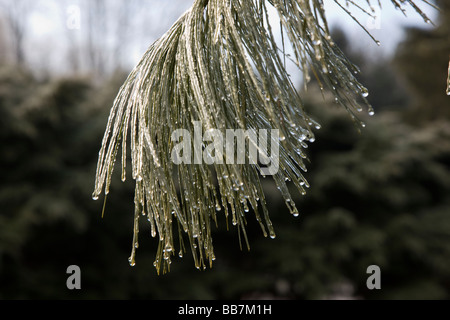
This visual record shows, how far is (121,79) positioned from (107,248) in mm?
1958

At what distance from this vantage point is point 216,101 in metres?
0.72

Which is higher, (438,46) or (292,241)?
(438,46)

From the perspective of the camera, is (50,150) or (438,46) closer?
(50,150)

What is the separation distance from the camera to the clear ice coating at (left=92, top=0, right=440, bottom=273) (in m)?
0.69

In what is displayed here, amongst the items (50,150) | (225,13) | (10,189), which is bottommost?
(225,13)

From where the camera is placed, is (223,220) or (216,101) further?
(223,220)

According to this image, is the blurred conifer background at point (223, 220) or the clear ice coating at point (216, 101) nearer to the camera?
the clear ice coating at point (216, 101)

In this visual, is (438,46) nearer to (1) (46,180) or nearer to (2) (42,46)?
(1) (46,180)

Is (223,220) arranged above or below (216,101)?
above

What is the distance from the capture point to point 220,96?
0.73 metres

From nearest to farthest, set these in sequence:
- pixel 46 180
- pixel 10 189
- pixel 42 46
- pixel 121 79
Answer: pixel 10 189 < pixel 46 180 < pixel 121 79 < pixel 42 46

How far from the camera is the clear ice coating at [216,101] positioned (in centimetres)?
69

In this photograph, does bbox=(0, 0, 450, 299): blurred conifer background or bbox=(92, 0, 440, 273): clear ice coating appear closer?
bbox=(92, 0, 440, 273): clear ice coating
